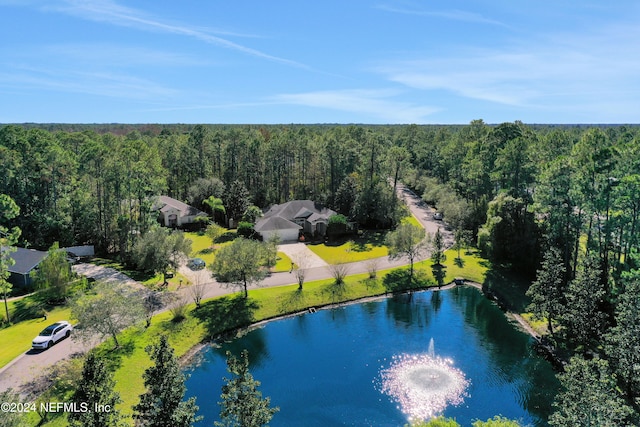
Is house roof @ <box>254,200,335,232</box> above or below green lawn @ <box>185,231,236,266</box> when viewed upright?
above

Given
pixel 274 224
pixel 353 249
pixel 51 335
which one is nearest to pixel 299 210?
pixel 274 224

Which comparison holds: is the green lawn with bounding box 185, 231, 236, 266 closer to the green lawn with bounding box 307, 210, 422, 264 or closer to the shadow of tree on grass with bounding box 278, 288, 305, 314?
the green lawn with bounding box 307, 210, 422, 264

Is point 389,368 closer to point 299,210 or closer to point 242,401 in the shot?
point 242,401

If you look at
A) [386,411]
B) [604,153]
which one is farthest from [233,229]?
[604,153]

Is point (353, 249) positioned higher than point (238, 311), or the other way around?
point (353, 249)

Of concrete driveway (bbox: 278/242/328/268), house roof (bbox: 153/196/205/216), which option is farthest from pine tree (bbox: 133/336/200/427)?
house roof (bbox: 153/196/205/216)

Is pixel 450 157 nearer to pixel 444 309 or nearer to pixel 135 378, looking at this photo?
pixel 444 309
